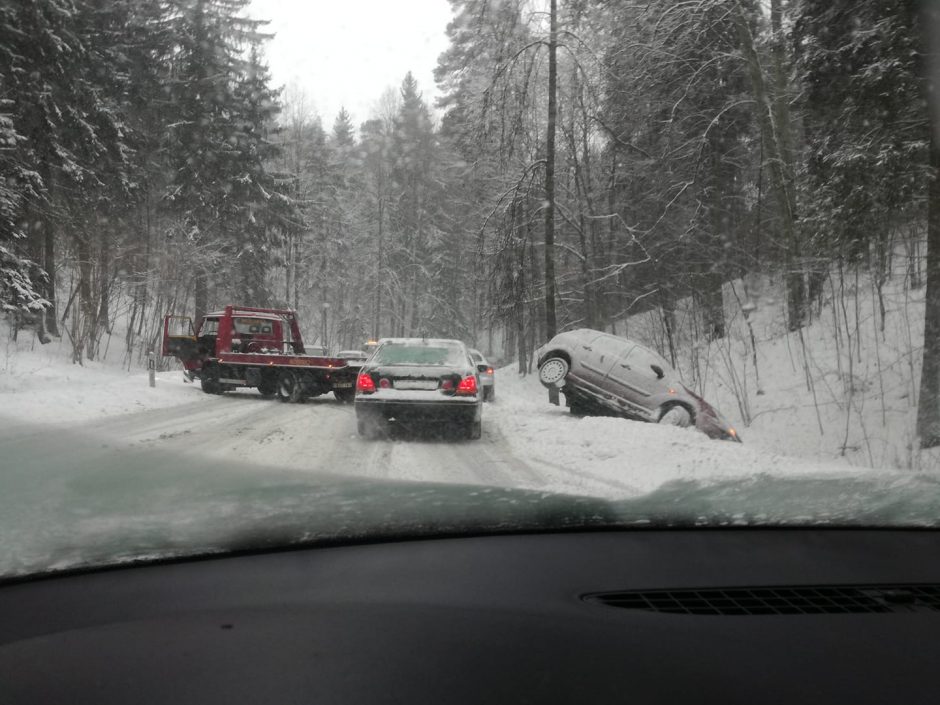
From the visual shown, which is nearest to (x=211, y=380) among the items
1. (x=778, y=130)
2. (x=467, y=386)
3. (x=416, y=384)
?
(x=416, y=384)

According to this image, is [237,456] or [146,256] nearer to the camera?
[237,456]

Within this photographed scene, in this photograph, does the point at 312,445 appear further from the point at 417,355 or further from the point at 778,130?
the point at 778,130

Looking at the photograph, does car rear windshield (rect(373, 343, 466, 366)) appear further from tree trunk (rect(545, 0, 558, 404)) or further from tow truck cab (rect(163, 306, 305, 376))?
tree trunk (rect(545, 0, 558, 404))

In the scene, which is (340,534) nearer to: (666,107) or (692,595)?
(692,595)

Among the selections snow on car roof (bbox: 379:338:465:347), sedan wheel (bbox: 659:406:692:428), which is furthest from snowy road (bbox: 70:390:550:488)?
sedan wheel (bbox: 659:406:692:428)

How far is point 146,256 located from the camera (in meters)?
7.71

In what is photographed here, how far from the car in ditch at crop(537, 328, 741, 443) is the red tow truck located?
283cm

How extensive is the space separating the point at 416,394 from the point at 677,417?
8.16 ft

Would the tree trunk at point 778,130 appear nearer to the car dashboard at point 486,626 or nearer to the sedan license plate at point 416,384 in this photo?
the sedan license plate at point 416,384

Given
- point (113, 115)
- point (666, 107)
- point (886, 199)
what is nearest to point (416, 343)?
point (113, 115)

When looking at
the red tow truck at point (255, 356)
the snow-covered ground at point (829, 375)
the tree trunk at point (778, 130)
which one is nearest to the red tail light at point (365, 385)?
the red tow truck at point (255, 356)

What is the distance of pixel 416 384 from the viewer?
696 cm

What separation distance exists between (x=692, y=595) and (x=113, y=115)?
4227 millimetres

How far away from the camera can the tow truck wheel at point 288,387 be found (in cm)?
898
